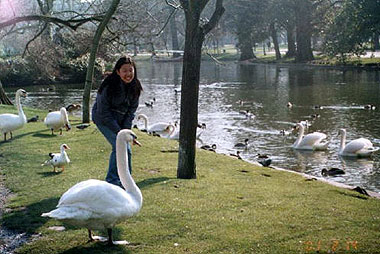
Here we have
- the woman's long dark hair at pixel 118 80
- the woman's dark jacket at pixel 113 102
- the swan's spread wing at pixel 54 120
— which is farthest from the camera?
the swan's spread wing at pixel 54 120

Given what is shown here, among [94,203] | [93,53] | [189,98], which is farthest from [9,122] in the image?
[94,203]

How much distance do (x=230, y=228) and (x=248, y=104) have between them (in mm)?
25494

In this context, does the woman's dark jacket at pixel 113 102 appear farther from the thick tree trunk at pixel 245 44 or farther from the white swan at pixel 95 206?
the thick tree trunk at pixel 245 44

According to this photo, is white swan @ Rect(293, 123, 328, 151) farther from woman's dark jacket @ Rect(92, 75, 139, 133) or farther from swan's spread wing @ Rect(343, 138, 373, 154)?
woman's dark jacket @ Rect(92, 75, 139, 133)

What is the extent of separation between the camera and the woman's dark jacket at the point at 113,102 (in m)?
8.22

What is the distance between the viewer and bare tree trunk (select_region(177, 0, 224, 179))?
1034 centimetres

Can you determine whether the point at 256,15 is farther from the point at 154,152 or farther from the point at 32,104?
the point at 154,152

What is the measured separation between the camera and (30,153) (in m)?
13.7

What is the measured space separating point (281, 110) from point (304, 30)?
39936 mm

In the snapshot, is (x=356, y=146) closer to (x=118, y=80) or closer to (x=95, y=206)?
(x=118, y=80)

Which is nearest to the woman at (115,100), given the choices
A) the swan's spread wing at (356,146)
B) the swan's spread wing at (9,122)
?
the swan's spread wing at (9,122)

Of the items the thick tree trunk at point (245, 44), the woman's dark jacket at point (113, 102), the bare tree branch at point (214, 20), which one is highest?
the thick tree trunk at point (245, 44)

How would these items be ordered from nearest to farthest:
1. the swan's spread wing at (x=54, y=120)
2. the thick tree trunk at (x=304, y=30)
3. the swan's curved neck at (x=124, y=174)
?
the swan's curved neck at (x=124, y=174), the swan's spread wing at (x=54, y=120), the thick tree trunk at (x=304, y=30)

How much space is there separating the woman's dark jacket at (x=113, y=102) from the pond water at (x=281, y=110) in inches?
331
